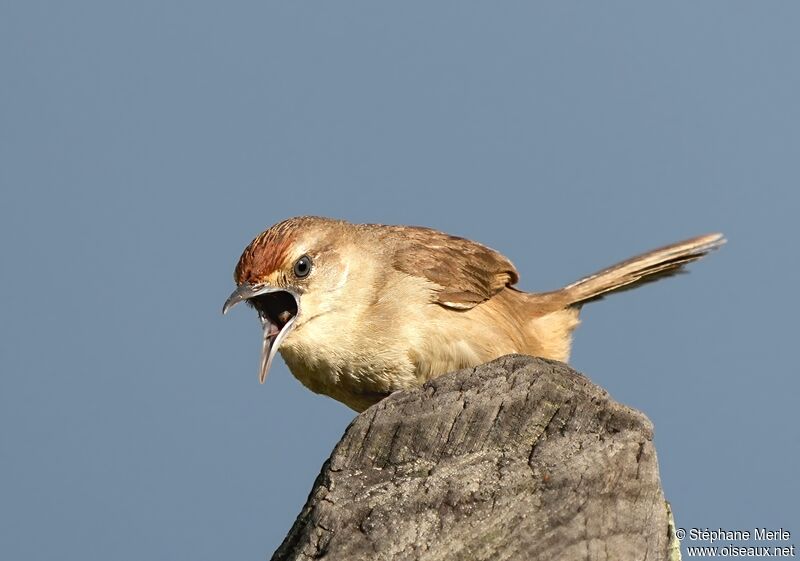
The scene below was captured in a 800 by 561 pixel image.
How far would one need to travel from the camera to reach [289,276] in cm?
566

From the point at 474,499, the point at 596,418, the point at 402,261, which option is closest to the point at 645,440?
the point at 596,418

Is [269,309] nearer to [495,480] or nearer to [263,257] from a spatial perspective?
[263,257]

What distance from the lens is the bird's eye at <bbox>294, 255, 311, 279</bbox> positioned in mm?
5691

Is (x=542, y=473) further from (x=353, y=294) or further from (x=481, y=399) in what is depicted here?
(x=353, y=294)

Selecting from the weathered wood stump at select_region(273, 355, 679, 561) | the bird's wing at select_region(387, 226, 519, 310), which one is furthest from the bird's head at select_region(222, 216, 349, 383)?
the weathered wood stump at select_region(273, 355, 679, 561)

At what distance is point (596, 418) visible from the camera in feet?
9.96

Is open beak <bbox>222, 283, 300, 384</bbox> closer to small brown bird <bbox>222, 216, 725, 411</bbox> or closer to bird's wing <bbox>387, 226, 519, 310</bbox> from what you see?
small brown bird <bbox>222, 216, 725, 411</bbox>

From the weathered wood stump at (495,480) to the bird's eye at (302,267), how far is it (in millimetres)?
2618

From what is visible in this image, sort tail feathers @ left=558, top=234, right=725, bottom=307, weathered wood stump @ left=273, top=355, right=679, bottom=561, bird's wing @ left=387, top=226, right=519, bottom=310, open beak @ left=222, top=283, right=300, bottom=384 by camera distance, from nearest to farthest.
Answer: weathered wood stump @ left=273, top=355, right=679, bottom=561 < open beak @ left=222, top=283, right=300, bottom=384 < bird's wing @ left=387, top=226, right=519, bottom=310 < tail feathers @ left=558, top=234, right=725, bottom=307

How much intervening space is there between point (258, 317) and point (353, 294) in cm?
53

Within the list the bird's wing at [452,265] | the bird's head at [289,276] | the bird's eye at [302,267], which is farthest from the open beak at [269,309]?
the bird's wing at [452,265]

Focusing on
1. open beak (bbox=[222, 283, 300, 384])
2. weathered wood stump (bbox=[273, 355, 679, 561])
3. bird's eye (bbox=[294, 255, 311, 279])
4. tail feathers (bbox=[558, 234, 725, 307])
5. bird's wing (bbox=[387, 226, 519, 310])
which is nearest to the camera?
weathered wood stump (bbox=[273, 355, 679, 561])

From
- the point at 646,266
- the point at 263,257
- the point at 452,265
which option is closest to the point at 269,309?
the point at 263,257

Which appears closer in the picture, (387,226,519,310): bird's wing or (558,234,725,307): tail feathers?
(387,226,519,310): bird's wing
